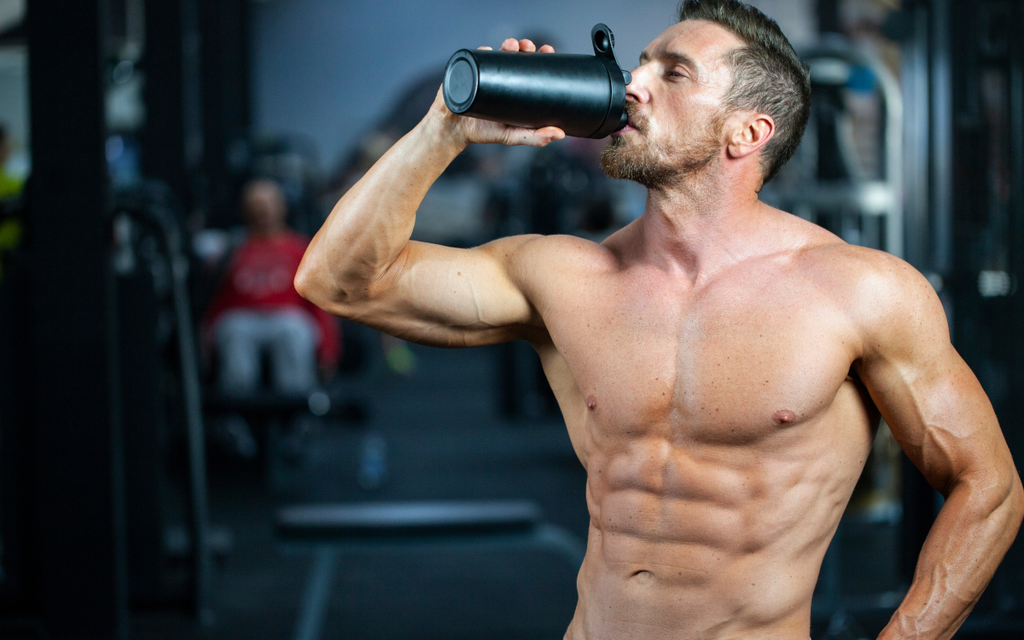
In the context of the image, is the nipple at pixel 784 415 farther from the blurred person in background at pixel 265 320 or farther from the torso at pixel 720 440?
the blurred person in background at pixel 265 320

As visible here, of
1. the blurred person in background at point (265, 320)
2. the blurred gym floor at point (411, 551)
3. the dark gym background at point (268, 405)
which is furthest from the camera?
the blurred person in background at point (265, 320)

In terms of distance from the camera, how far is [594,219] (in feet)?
15.5

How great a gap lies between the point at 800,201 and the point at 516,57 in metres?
2.40

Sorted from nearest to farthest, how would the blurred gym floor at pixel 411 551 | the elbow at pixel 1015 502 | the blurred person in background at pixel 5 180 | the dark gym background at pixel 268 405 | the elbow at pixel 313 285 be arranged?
the elbow at pixel 1015 502 < the elbow at pixel 313 285 < the dark gym background at pixel 268 405 < the blurred gym floor at pixel 411 551 < the blurred person in background at pixel 5 180

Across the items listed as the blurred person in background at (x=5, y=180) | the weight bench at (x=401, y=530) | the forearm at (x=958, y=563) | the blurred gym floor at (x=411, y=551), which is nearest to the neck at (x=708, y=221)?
the forearm at (x=958, y=563)

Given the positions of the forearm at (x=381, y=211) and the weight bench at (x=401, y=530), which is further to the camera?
the weight bench at (x=401, y=530)

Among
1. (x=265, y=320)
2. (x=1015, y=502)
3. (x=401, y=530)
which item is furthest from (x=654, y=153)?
(x=265, y=320)

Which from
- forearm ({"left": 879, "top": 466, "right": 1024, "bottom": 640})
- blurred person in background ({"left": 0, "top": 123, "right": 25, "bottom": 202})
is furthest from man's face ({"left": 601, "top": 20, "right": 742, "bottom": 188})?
blurred person in background ({"left": 0, "top": 123, "right": 25, "bottom": 202})

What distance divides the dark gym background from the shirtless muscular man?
3.59ft

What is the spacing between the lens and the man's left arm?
3.44ft

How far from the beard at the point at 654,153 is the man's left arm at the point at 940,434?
0.82ft

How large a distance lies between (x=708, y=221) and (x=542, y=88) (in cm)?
31

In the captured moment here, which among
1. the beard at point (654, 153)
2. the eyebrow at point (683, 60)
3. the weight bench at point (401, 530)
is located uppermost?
the eyebrow at point (683, 60)

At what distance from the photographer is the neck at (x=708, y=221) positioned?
1163mm
